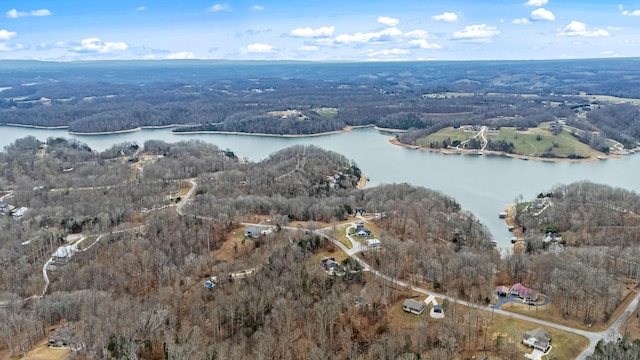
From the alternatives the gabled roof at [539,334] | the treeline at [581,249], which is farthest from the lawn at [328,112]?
the gabled roof at [539,334]

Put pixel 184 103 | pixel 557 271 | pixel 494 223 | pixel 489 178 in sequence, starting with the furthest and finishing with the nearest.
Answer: pixel 184 103, pixel 489 178, pixel 494 223, pixel 557 271

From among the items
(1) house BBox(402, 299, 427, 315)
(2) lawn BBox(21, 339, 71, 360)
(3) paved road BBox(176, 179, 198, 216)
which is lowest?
(3) paved road BBox(176, 179, 198, 216)

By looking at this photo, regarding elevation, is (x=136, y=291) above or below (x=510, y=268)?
below

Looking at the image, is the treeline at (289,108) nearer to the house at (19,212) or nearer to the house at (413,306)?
the house at (19,212)

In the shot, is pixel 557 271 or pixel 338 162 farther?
pixel 338 162

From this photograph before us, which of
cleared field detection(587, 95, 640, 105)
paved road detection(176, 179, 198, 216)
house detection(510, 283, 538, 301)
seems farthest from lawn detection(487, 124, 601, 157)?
house detection(510, 283, 538, 301)

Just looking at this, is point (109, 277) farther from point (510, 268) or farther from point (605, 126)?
point (605, 126)

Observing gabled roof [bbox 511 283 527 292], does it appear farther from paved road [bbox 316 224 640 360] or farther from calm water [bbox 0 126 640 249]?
calm water [bbox 0 126 640 249]

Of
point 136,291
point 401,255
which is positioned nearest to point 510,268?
point 401,255

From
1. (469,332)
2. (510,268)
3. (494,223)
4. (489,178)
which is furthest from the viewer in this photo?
(489,178)
